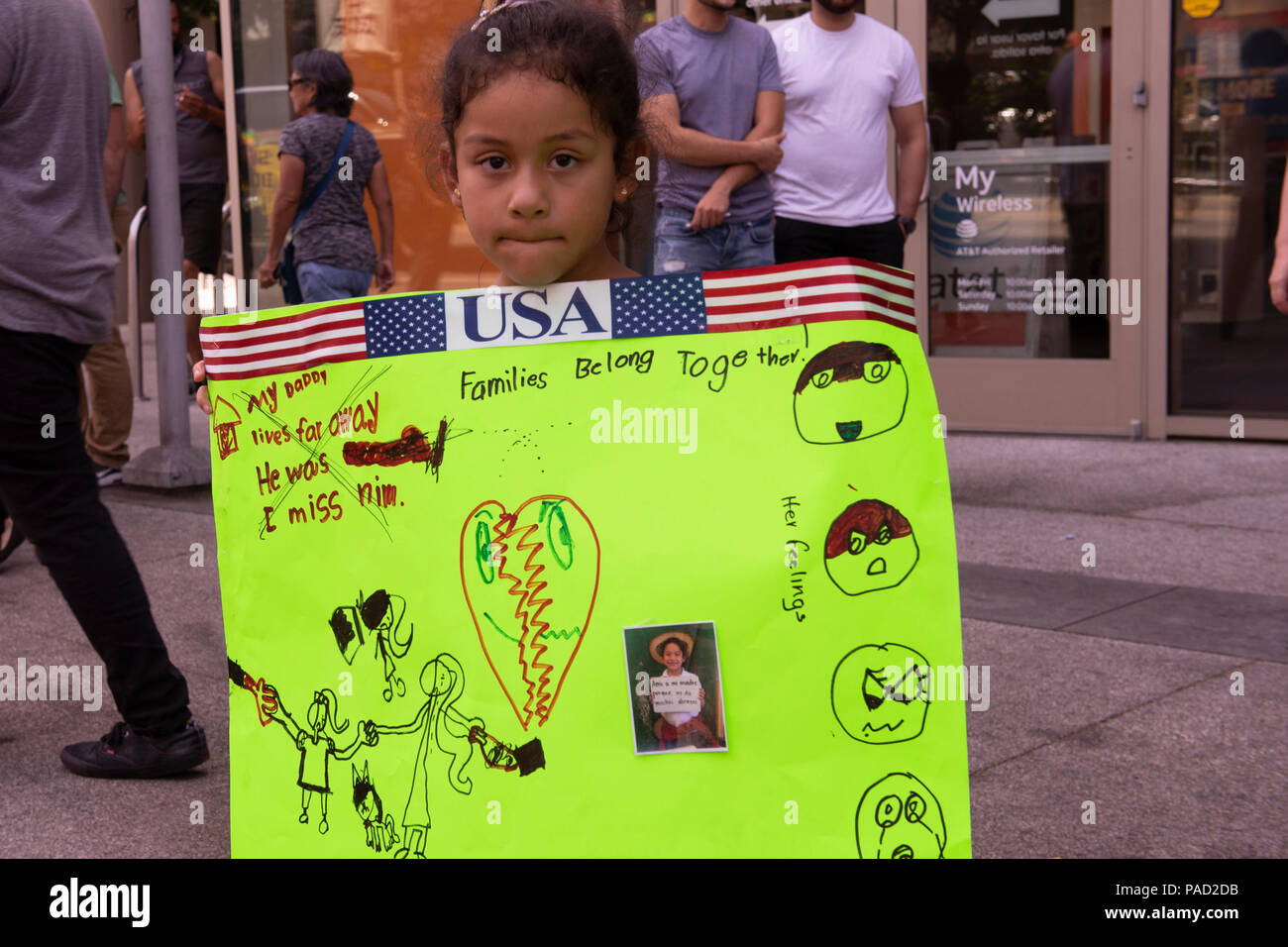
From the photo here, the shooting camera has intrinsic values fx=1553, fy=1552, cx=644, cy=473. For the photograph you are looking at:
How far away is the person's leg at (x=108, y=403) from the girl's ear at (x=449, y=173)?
15.1ft

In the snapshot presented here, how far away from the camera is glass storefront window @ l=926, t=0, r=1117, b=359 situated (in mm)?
7680

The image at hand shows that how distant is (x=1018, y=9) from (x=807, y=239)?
322 cm

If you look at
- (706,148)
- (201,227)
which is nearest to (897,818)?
(706,148)

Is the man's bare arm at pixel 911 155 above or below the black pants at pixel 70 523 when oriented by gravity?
above

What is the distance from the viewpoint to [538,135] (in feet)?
6.22

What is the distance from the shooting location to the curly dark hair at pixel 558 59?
6.36 feet

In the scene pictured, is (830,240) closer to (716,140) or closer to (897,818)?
(716,140)

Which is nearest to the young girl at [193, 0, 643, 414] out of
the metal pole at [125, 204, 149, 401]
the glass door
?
the glass door

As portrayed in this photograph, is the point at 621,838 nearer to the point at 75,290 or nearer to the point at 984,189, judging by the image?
the point at 75,290

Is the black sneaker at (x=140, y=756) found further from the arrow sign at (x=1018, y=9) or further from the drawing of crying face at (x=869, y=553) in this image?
the arrow sign at (x=1018, y=9)

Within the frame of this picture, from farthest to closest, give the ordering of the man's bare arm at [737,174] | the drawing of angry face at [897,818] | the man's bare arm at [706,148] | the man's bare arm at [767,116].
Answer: the man's bare arm at [767,116] → the man's bare arm at [737,174] → the man's bare arm at [706,148] → the drawing of angry face at [897,818]

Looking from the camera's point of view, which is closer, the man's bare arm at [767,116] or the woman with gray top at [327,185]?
the man's bare arm at [767,116]

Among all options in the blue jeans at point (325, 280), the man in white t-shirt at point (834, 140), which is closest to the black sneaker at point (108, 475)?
the blue jeans at point (325, 280)
